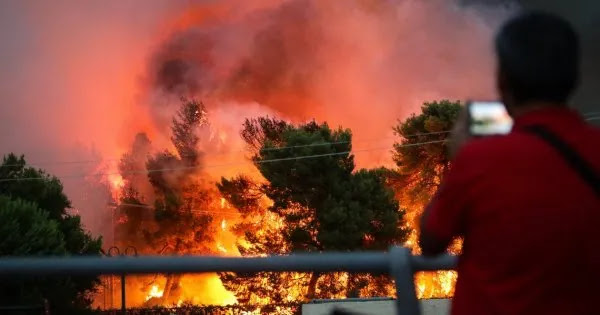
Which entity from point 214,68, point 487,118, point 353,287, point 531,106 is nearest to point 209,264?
point 487,118

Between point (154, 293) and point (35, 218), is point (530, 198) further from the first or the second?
point (154, 293)

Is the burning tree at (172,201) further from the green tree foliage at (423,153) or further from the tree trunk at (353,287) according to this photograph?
the tree trunk at (353,287)

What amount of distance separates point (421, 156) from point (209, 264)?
32.5m

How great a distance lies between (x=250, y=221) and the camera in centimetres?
3794

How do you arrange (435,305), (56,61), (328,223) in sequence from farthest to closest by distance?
(56,61) < (328,223) < (435,305)

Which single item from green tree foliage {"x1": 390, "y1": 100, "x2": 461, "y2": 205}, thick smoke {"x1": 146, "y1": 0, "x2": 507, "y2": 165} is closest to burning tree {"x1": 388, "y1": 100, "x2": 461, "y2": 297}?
green tree foliage {"x1": 390, "y1": 100, "x2": 461, "y2": 205}

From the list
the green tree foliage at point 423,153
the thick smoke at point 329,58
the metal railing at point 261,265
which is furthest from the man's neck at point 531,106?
the thick smoke at point 329,58

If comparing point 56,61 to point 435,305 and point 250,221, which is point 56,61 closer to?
point 250,221

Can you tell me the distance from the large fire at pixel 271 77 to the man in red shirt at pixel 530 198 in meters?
42.4

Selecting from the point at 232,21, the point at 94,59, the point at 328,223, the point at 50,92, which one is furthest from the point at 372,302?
the point at 232,21

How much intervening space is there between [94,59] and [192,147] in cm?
1283

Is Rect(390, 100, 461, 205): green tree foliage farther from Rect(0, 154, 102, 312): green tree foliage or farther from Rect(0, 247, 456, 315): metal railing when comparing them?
Rect(0, 247, 456, 315): metal railing

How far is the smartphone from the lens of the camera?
1821mm

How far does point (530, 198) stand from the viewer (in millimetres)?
1638
